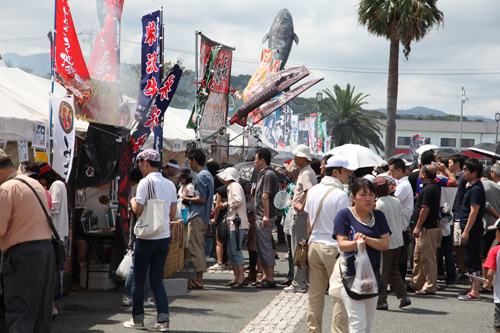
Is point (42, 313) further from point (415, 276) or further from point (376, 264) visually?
point (415, 276)

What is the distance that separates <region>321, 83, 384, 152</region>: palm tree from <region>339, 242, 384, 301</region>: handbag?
40.5 m

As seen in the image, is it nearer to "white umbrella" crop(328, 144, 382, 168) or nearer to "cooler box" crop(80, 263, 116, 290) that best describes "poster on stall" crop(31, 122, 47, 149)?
"cooler box" crop(80, 263, 116, 290)

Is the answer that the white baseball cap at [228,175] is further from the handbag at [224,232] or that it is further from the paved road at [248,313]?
the paved road at [248,313]

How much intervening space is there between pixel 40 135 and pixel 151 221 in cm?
274

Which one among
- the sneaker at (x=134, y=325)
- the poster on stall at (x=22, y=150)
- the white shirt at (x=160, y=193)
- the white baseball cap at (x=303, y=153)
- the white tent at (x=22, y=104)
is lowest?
the sneaker at (x=134, y=325)

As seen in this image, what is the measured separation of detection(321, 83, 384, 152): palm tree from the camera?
4425 cm

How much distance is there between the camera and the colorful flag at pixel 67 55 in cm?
646

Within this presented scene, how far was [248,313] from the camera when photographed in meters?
6.56

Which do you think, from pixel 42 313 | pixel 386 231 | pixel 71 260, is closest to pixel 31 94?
pixel 71 260

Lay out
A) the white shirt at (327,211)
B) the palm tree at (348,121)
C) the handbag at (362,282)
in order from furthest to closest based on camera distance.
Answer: the palm tree at (348,121)
the white shirt at (327,211)
the handbag at (362,282)

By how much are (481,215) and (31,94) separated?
8069 mm

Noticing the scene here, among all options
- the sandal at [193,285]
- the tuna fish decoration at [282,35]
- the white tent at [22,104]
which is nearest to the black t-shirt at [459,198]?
the sandal at [193,285]

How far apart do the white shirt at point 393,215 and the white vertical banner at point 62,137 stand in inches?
166

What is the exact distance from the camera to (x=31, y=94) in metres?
8.90
